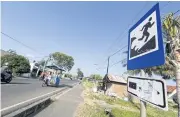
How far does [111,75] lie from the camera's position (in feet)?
120

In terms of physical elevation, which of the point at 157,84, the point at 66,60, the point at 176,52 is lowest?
the point at 157,84

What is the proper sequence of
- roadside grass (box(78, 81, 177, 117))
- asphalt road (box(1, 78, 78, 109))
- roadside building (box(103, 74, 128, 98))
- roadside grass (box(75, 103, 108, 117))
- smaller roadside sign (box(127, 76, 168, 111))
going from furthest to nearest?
roadside building (box(103, 74, 128, 98)) → roadside grass (box(78, 81, 177, 117)) → roadside grass (box(75, 103, 108, 117)) → asphalt road (box(1, 78, 78, 109)) → smaller roadside sign (box(127, 76, 168, 111))

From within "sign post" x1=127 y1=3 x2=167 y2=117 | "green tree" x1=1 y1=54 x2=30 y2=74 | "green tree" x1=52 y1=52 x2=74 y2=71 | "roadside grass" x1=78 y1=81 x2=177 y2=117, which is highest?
"green tree" x1=52 y1=52 x2=74 y2=71

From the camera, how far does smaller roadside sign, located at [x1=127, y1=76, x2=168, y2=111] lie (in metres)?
2.16

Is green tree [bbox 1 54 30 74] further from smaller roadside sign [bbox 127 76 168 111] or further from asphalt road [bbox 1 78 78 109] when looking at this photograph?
smaller roadside sign [bbox 127 76 168 111]

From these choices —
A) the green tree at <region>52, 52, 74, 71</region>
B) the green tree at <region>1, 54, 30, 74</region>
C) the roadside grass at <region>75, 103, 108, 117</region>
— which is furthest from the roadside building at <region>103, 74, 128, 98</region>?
the green tree at <region>52, 52, 74, 71</region>

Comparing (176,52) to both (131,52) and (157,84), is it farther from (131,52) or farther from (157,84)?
(157,84)

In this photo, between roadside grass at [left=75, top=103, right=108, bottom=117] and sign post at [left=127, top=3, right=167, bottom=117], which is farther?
roadside grass at [left=75, top=103, right=108, bottom=117]

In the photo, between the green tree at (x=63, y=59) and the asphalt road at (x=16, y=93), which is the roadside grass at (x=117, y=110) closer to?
the asphalt road at (x=16, y=93)

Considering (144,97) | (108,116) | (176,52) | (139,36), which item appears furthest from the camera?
(108,116)

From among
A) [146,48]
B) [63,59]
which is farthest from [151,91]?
[63,59]

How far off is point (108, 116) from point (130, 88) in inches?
280

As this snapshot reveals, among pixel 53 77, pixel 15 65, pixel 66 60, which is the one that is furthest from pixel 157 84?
pixel 66 60

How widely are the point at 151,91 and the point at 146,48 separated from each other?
644 mm
